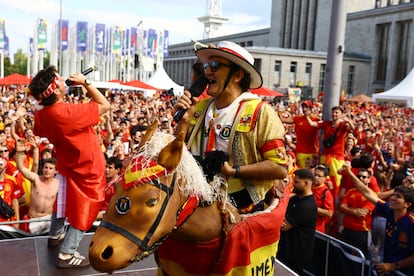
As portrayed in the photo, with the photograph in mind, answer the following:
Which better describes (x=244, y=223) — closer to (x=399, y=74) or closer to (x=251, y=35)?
(x=399, y=74)

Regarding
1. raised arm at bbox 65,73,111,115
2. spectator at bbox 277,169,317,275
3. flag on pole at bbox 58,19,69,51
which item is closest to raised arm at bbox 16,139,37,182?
raised arm at bbox 65,73,111,115

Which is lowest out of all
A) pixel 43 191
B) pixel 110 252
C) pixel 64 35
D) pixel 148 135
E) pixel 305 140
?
pixel 43 191

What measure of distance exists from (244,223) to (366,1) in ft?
241

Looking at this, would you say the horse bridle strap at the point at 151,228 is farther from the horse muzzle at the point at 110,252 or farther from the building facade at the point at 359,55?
the building facade at the point at 359,55

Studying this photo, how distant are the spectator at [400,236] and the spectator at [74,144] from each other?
3.33m

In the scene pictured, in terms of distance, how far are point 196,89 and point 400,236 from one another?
11.8ft

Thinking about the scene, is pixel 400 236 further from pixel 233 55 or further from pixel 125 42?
pixel 125 42

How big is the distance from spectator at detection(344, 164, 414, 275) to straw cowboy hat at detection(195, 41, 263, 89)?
121 inches

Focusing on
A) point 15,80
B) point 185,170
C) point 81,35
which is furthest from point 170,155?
point 81,35

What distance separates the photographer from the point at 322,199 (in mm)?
6309

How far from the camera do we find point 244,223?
8.29 ft

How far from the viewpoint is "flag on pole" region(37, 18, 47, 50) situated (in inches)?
1636

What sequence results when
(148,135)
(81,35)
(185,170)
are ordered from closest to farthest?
(185,170), (148,135), (81,35)

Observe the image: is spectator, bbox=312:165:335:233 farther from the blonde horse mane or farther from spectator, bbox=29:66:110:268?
the blonde horse mane
